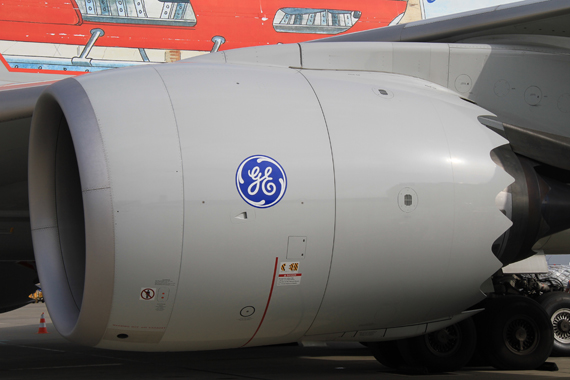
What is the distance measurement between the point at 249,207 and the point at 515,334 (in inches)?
146

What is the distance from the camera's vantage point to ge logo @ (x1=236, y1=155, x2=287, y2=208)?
3635 mm

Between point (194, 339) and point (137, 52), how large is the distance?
18.5 m

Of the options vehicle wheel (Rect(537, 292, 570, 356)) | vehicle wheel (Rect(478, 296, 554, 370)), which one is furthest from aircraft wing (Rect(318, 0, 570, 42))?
vehicle wheel (Rect(537, 292, 570, 356))

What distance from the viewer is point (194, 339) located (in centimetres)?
377

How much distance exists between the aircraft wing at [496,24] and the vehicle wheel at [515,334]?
2.60 m

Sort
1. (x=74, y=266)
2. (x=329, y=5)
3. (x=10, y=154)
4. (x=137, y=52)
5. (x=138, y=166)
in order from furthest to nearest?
(x=329, y=5) < (x=137, y=52) < (x=10, y=154) < (x=74, y=266) < (x=138, y=166)

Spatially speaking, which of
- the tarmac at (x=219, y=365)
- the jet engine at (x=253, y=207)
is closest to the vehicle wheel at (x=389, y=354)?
the tarmac at (x=219, y=365)

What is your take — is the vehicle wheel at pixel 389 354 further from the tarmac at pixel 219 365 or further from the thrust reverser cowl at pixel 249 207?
the thrust reverser cowl at pixel 249 207

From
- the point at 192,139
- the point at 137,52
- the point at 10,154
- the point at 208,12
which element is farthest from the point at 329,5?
the point at 192,139

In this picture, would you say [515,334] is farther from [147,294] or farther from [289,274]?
[147,294]

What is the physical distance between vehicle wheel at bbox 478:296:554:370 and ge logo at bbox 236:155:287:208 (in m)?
3.38

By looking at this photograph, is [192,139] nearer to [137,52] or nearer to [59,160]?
[59,160]

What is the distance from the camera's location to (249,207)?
143 inches

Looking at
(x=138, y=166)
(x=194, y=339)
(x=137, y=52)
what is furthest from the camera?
(x=137, y=52)
